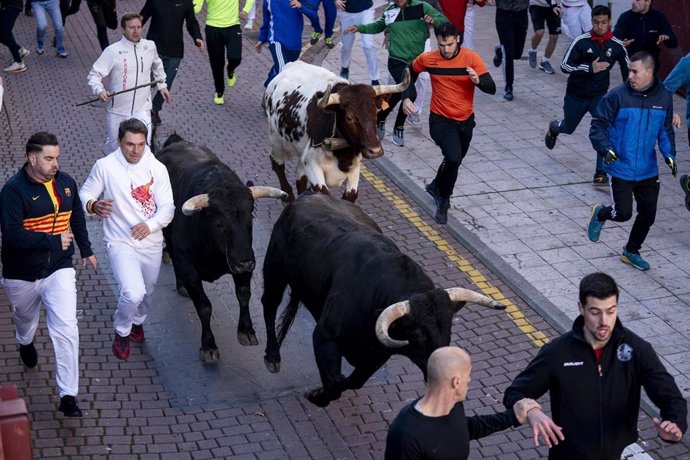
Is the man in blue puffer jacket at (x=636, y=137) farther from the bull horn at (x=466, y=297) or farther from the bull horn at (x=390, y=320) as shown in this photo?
the bull horn at (x=390, y=320)

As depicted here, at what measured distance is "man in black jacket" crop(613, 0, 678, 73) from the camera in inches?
619

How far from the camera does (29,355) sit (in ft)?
32.1

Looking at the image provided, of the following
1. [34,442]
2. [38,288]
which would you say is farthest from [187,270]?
[34,442]

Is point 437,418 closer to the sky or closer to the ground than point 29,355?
closer to the sky

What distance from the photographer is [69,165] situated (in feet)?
48.7

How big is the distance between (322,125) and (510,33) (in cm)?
620

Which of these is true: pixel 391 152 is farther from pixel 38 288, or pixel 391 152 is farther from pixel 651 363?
pixel 651 363

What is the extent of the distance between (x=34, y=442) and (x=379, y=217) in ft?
18.9

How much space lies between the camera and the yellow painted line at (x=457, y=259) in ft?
35.4

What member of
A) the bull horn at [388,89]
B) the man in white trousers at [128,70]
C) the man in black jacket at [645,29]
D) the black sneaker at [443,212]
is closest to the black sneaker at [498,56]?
the man in black jacket at [645,29]

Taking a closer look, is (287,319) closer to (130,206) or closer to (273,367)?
(273,367)

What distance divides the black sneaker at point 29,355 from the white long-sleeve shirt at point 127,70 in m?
4.21

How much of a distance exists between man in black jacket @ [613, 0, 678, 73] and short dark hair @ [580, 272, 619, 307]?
396 inches

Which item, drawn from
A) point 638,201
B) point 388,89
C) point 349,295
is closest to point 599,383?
point 349,295
